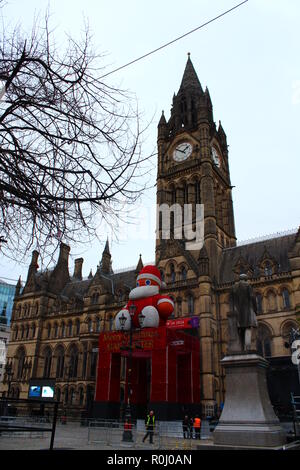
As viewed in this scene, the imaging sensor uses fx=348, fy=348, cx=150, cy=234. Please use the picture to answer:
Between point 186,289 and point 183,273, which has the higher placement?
point 183,273

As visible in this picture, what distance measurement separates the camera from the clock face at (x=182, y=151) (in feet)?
148

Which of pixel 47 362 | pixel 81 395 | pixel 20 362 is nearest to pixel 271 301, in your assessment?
pixel 81 395

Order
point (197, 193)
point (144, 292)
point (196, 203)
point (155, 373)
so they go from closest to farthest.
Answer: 1. point (155, 373)
2. point (144, 292)
3. point (196, 203)
4. point (197, 193)

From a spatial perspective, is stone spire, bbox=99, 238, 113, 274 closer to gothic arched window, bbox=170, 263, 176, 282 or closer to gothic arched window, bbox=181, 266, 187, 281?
gothic arched window, bbox=170, 263, 176, 282

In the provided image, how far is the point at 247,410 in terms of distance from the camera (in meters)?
8.31

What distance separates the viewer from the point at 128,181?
241 inches

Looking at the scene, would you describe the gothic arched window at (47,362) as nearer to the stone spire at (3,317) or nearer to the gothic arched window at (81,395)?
the gothic arched window at (81,395)

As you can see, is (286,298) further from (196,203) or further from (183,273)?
(196,203)

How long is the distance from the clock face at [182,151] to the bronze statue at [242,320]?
36.6 m

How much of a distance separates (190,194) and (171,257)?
9.03m

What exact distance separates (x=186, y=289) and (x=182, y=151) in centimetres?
1952

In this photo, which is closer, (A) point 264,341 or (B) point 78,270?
(A) point 264,341

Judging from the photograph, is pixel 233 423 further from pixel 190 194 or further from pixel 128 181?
pixel 190 194

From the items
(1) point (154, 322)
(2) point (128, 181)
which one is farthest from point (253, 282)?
(2) point (128, 181)
